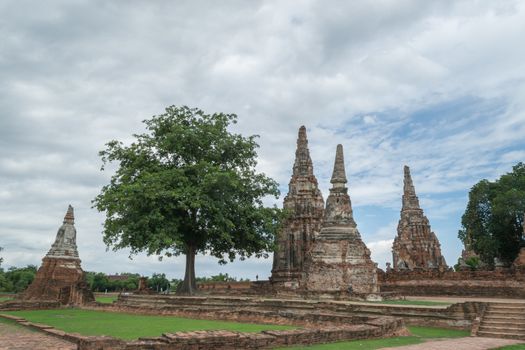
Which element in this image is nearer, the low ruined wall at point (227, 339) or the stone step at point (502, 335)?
the low ruined wall at point (227, 339)

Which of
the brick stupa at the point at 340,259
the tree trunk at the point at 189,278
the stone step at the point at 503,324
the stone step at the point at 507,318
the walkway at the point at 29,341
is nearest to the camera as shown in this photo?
the walkway at the point at 29,341

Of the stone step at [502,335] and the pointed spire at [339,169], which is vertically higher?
the pointed spire at [339,169]

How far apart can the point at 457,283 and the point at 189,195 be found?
15798 millimetres

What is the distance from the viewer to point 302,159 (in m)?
32.3

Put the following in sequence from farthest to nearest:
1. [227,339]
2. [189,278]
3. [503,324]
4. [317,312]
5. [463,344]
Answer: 1. [189,278]
2. [317,312]
3. [503,324]
4. [463,344]
5. [227,339]

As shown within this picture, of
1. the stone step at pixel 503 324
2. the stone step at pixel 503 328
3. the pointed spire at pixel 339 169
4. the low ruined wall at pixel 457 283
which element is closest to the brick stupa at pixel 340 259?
the pointed spire at pixel 339 169

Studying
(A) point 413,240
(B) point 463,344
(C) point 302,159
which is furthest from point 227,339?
(A) point 413,240

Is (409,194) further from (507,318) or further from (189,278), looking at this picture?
(507,318)

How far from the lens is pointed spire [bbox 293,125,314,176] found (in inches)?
1260

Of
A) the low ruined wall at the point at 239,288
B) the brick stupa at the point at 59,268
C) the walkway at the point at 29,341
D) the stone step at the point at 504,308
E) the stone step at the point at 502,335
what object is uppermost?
the brick stupa at the point at 59,268

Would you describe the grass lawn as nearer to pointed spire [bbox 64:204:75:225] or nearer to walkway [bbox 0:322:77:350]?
walkway [bbox 0:322:77:350]

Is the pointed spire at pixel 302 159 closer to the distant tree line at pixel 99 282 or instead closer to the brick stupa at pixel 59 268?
the brick stupa at pixel 59 268

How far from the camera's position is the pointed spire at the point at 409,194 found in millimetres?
45844

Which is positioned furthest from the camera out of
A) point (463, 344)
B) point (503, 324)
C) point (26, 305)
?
point (26, 305)
